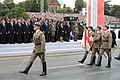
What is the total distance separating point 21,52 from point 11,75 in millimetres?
7324

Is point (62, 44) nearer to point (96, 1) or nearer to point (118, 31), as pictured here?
point (96, 1)

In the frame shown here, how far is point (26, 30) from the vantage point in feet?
64.9

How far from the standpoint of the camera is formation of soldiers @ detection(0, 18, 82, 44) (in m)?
18.9

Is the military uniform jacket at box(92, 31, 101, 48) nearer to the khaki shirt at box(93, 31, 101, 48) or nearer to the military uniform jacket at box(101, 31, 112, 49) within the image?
the khaki shirt at box(93, 31, 101, 48)

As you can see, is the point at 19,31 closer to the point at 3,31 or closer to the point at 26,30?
the point at 26,30

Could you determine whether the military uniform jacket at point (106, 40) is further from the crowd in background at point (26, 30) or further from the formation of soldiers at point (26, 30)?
the crowd in background at point (26, 30)

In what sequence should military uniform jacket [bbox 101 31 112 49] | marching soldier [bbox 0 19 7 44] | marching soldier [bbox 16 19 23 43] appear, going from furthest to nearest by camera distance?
marching soldier [bbox 16 19 23 43]
marching soldier [bbox 0 19 7 44]
military uniform jacket [bbox 101 31 112 49]

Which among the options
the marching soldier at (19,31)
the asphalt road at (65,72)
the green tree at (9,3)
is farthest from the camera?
the green tree at (9,3)

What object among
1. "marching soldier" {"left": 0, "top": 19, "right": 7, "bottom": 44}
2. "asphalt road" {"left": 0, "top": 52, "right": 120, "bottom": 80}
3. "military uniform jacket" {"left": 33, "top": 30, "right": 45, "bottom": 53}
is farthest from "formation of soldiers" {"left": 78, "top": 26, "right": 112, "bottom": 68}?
"marching soldier" {"left": 0, "top": 19, "right": 7, "bottom": 44}

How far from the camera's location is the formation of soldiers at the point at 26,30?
18.9m

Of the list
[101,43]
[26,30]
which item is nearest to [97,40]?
[101,43]

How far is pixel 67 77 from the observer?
11.0 m

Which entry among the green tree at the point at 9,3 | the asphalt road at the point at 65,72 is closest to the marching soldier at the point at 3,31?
the asphalt road at the point at 65,72

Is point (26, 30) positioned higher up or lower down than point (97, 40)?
higher up
